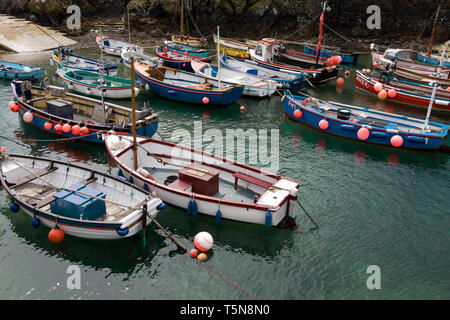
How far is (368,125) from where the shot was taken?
26.7 m

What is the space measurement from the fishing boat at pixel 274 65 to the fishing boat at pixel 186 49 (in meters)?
6.78

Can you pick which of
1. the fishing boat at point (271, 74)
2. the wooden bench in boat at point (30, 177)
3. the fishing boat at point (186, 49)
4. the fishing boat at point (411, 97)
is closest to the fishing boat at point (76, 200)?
the wooden bench in boat at point (30, 177)

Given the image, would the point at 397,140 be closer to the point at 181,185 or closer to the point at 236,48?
the point at 181,185

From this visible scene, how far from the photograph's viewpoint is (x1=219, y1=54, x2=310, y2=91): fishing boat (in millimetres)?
37500

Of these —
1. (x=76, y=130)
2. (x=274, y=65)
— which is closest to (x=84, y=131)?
(x=76, y=130)

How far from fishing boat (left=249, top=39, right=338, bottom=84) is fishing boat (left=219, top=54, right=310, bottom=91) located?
0.63 m

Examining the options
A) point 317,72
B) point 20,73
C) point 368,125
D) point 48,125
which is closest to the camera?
point 48,125

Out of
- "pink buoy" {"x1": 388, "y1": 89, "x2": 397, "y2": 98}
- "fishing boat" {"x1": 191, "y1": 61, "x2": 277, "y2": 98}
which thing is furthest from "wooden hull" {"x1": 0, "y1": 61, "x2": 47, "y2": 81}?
"pink buoy" {"x1": 388, "y1": 89, "x2": 397, "y2": 98}

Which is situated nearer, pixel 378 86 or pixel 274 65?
pixel 378 86

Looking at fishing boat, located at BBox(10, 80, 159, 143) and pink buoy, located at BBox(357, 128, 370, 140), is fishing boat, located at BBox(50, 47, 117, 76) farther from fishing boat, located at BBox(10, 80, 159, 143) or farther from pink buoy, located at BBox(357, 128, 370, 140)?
pink buoy, located at BBox(357, 128, 370, 140)

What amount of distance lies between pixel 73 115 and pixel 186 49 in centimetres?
2680
